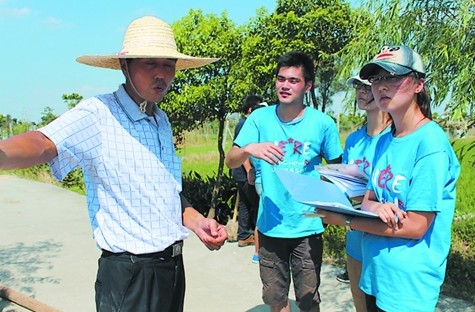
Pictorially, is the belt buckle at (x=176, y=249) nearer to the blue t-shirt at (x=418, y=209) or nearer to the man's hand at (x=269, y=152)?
the man's hand at (x=269, y=152)

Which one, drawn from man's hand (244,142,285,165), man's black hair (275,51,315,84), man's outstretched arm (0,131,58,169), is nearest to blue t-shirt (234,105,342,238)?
man's black hair (275,51,315,84)

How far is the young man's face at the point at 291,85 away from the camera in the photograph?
121 inches

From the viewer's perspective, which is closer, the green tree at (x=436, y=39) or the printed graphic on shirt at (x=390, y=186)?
the printed graphic on shirt at (x=390, y=186)

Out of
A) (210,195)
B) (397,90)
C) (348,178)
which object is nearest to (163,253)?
(348,178)

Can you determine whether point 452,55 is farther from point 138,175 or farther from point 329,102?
point 329,102

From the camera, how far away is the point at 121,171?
6.48ft

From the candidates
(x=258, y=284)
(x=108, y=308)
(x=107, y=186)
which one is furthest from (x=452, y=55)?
(x=258, y=284)

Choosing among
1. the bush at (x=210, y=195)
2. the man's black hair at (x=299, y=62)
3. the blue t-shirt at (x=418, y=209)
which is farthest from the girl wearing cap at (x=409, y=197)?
the bush at (x=210, y=195)

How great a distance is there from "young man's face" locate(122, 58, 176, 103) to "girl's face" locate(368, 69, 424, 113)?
0.86m

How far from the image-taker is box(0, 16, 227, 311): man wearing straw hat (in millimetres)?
1956

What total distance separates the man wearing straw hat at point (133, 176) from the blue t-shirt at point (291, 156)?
0.92 meters

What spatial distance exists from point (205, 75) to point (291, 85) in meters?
3.92

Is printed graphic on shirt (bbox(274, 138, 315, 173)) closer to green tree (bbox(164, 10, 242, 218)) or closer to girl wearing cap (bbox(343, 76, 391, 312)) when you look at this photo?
girl wearing cap (bbox(343, 76, 391, 312))

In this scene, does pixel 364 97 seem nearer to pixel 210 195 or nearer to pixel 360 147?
pixel 360 147
